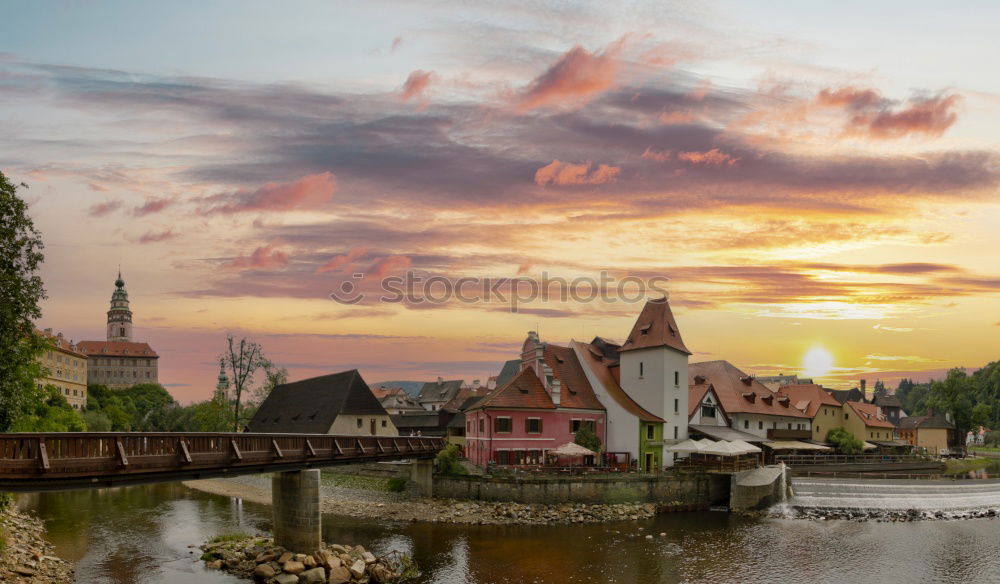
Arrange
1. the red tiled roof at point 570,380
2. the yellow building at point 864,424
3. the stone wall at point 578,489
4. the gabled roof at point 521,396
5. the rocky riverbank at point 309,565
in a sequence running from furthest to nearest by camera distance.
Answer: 1. the yellow building at point 864,424
2. the red tiled roof at point 570,380
3. the gabled roof at point 521,396
4. the stone wall at point 578,489
5. the rocky riverbank at point 309,565

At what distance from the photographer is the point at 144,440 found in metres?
28.0

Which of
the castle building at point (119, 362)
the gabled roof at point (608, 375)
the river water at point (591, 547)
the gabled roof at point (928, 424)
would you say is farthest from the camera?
the castle building at point (119, 362)

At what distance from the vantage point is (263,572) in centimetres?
3173

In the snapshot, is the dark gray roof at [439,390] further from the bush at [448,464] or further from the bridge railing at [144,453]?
the bridge railing at [144,453]

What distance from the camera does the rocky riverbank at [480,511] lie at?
150ft

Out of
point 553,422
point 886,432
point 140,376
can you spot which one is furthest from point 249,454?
point 140,376

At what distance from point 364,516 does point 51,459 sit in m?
24.8

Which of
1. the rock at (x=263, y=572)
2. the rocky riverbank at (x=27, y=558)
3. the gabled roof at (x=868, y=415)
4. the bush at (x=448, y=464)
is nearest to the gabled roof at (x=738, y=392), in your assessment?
the gabled roof at (x=868, y=415)

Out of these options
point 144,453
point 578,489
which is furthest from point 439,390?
point 144,453

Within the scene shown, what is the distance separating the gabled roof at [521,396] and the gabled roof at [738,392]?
1906 cm

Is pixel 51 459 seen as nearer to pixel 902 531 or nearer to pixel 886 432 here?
pixel 902 531

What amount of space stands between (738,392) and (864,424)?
2591 centimetres

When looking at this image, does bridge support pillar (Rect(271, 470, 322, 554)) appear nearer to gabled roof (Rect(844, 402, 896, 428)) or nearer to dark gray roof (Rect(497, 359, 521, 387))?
dark gray roof (Rect(497, 359, 521, 387))

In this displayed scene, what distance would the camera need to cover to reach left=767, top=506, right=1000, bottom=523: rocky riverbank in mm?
48688
